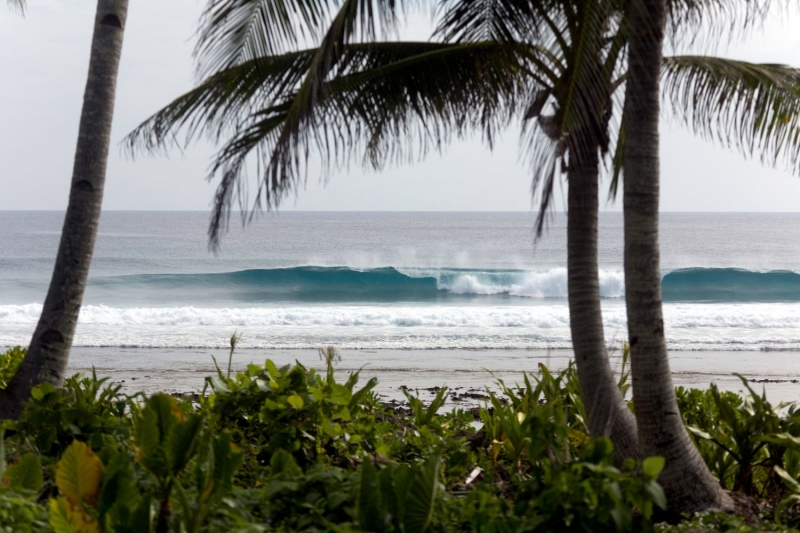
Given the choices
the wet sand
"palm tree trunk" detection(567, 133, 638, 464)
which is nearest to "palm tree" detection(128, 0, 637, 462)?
"palm tree trunk" detection(567, 133, 638, 464)

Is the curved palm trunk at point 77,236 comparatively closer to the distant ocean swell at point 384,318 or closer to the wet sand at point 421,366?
the wet sand at point 421,366

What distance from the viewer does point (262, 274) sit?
33.2 m

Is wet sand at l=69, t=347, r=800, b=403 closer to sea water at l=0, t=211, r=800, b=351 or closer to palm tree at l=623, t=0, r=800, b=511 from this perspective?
sea water at l=0, t=211, r=800, b=351

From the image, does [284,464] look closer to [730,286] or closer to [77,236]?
[77,236]

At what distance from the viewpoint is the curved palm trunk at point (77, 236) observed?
4.98 meters

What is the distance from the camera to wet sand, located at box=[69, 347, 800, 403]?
10297 mm

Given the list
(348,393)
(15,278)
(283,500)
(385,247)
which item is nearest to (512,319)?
(348,393)

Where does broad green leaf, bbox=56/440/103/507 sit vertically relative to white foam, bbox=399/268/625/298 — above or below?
below

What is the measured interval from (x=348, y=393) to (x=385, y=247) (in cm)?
4905

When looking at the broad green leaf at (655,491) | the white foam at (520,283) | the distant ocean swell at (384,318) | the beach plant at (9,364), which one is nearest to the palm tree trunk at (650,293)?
the broad green leaf at (655,491)

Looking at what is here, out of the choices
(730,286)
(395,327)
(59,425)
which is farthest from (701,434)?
(730,286)

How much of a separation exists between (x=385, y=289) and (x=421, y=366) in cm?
1886

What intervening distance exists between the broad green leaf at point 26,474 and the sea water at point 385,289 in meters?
2.57

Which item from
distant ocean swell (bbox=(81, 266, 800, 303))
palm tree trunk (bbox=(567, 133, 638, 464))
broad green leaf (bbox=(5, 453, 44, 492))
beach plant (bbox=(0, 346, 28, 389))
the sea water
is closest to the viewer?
broad green leaf (bbox=(5, 453, 44, 492))
